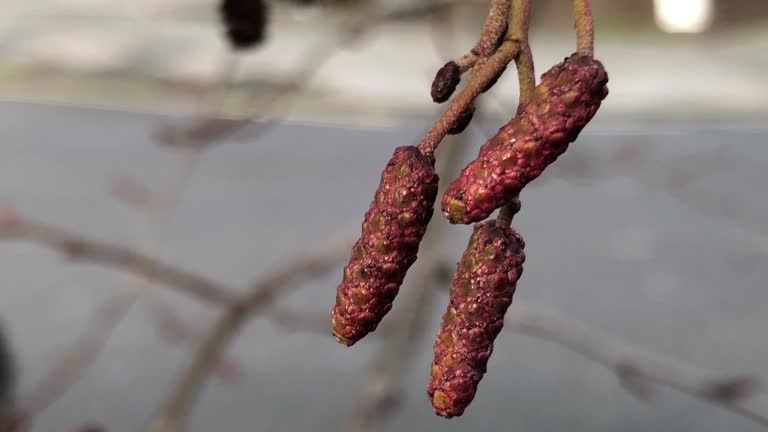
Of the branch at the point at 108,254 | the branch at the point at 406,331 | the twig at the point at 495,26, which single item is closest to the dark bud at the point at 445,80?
the twig at the point at 495,26

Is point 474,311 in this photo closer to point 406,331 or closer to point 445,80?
point 445,80

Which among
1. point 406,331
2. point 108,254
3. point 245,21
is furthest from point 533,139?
point 406,331

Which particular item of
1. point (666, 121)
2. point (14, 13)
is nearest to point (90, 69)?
point (14, 13)

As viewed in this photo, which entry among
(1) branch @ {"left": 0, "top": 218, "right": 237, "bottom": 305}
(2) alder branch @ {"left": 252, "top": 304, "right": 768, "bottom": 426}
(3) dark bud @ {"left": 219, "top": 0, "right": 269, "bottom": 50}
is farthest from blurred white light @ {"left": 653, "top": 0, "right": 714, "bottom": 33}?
(3) dark bud @ {"left": 219, "top": 0, "right": 269, "bottom": 50}

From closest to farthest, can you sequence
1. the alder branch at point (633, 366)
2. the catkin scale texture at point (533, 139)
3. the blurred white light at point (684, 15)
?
the catkin scale texture at point (533, 139) < the alder branch at point (633, 366) < the blurred white light at point (684, 15)

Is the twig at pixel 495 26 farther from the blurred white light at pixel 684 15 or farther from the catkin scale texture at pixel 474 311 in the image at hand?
the blurred white light at pixel 684 15

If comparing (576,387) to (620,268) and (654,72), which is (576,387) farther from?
(654,72)
